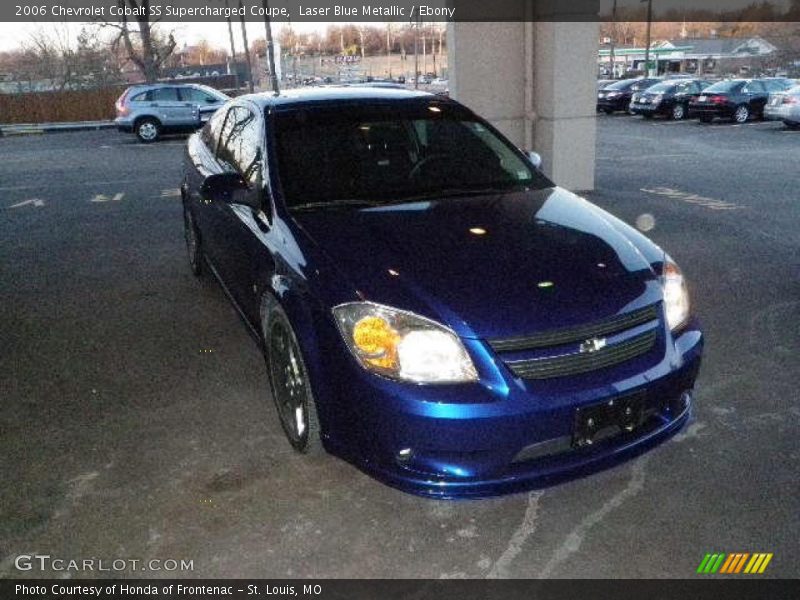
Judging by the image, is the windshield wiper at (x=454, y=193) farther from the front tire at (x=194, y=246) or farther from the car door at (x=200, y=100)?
the car door at (x=200, y=100)

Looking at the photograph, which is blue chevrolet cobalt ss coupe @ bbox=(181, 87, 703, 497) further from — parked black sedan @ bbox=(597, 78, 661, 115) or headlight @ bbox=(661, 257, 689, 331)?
parked black sedan @ bbox=(597, 78, 661, 115)

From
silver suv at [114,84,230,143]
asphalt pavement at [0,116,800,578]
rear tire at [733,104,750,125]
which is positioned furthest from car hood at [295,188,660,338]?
rear tire at [733,104,750,125]

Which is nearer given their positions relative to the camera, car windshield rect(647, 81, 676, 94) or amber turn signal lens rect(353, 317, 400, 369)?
amber turn signal lens rect(353, 317, 400, 369)

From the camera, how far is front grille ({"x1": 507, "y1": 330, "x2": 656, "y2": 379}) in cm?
242

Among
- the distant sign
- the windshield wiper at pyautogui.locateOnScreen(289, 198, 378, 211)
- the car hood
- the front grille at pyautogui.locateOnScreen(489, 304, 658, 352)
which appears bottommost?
the front grille at pyautogui.locateOnScreen(489, 304, 658, 352)

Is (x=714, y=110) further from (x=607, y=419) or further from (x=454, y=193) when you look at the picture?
(x=607, y=419)

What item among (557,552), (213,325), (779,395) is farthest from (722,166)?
(557,552)

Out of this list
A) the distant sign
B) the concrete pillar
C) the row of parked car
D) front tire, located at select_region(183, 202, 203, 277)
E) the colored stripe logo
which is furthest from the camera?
the distant sign

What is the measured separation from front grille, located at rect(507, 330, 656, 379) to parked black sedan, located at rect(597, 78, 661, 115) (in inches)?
1068

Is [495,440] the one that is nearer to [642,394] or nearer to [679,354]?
[642,394]

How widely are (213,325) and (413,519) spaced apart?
275 cm

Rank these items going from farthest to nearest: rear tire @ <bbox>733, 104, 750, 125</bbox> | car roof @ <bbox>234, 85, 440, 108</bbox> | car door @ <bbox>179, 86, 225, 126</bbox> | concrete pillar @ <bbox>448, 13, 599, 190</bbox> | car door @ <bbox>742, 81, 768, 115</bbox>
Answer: car door @ <bbox>742, 81, 768, 115</bbox> → rear tire @ <bbox>733, 104, 750, 125</bbox> → car door @ <bbox>179, 86, 225, 126</bbox> → concrete pillar @ <bbox>448, 13, 599, 190</bbox> → car roof @ <bbox>234, 85, 440, 108</bbox>

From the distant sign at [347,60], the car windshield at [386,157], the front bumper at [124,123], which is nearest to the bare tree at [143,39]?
the front bumper at [124,123]
